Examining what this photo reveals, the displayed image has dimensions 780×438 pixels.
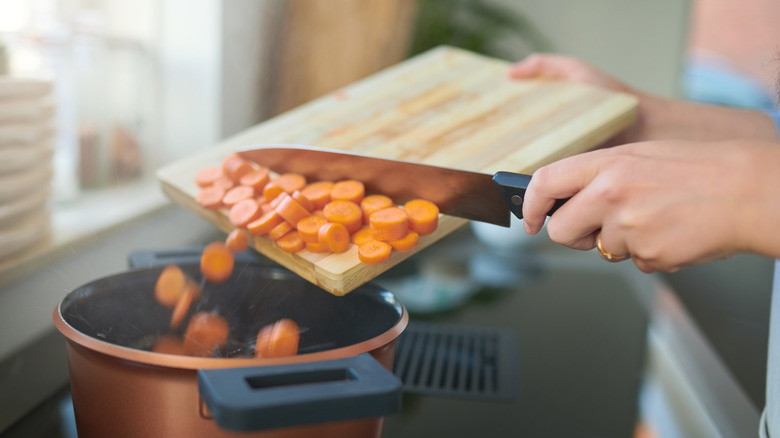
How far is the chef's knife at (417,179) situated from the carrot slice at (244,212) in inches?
2.9

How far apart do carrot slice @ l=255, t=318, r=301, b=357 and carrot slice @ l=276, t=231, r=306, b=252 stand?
0.09m

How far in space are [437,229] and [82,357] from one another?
15.4 inches

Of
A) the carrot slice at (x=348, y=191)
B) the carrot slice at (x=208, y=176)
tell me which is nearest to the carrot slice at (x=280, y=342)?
the carrot slice at (x=348, y=191)

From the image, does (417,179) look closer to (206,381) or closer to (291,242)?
(291,242)

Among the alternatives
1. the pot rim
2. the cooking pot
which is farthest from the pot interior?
the pot rim

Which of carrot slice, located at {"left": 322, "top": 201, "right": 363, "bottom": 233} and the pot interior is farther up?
carrot slice, located at {"left": 322, "top": 201, "right": 363, "bottom": 233}

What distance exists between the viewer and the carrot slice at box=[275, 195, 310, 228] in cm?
73

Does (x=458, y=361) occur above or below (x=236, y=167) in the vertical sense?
below

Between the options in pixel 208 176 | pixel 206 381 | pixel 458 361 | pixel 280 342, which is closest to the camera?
pixel 206 381

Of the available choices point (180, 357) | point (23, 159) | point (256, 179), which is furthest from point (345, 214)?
point (23, 159)

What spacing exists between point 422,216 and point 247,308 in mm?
247

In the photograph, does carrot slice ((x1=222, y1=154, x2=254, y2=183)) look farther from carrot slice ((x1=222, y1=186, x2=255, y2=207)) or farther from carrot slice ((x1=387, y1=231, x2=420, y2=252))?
carrot slice ((x1=387, y1=231, x2=420, y2=252))

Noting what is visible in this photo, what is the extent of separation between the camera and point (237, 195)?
31.8 inches

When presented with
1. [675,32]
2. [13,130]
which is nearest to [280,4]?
[13,130]
